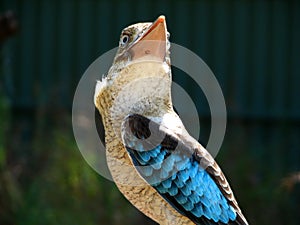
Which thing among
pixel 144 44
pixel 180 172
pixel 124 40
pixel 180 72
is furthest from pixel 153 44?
pixel 180 72

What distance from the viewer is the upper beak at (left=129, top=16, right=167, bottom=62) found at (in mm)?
3330

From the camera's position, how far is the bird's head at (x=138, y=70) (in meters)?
3.46

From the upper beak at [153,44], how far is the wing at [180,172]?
0.88 feet

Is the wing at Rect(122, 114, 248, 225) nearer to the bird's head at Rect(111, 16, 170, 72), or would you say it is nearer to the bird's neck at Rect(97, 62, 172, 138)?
the bird's neck at Rect(97, 62, 172, 138)

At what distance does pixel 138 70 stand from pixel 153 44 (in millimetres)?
161

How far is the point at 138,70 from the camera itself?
3529 millimetres

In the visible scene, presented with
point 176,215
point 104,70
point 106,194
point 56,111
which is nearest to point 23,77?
point 56,111

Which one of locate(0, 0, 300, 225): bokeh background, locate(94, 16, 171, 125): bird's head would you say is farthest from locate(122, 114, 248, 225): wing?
locate(0, 0, 300, 225): bokeh background

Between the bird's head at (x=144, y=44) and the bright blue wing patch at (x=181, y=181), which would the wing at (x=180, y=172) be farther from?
the bird's head at (x=144, y=44)

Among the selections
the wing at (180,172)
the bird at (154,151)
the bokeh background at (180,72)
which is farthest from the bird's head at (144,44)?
the bokeh background at (180,72)

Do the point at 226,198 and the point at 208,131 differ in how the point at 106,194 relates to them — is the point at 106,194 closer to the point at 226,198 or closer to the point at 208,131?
the point at 208,131

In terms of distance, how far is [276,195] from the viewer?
746 centimetres

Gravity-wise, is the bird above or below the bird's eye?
below

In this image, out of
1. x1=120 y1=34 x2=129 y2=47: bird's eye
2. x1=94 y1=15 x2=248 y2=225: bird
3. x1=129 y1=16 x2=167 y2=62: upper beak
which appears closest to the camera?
x1=129 y1=16 x2=167 y2=62: upper beak
